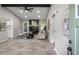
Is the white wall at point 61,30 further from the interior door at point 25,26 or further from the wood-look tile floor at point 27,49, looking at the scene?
the interior door at point 25,26

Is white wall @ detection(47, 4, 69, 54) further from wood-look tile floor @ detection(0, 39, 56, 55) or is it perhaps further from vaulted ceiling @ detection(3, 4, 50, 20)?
vaulted ceiling @ detection(3, 4, 50, 20)

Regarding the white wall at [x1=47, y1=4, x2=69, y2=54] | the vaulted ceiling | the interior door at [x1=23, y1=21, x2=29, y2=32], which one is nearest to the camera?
the white wall at [x1=47, y1=4, x2=69, y2=54]

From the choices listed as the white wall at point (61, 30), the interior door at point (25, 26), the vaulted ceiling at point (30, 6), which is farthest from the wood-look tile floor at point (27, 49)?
the interior door at point (25, 26)

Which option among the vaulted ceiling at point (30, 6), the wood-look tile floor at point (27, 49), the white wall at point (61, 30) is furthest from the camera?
the vaulted ceiling at point (30, 6)

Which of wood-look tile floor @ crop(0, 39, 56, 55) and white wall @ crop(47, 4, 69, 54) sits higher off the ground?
white wall @ crop(47, 4, 69, 54)

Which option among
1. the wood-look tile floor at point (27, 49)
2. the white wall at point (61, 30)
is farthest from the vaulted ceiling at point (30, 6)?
the white wall at point (61, 30)

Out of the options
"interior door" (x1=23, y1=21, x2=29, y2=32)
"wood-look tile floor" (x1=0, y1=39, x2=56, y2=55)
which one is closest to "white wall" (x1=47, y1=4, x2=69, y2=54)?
"wood-look tile floor" (x1=0, y1=39, x2=56, y2=55)

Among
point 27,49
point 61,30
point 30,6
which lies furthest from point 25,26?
point 61,30

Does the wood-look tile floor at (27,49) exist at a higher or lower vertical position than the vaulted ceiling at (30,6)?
lower

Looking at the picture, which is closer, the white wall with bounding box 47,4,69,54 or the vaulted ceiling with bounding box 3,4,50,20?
the white wall with bounding box 47,4,69,54

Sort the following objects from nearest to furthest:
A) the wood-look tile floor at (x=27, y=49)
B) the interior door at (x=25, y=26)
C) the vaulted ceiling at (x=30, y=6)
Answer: the wood-look tile floor at (x=27, y=49)
the vaulted ceiling at (x=30, y=6)
the interior door at (x=25, y=26)

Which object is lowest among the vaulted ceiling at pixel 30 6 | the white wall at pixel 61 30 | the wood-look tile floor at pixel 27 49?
the wood-look tile floor at pixel 27 49

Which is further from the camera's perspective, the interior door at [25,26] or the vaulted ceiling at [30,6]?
the interior door at [25,26]

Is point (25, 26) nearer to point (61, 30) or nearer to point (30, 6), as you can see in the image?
point (30, 6)
